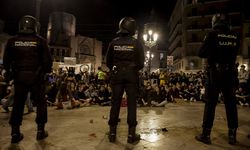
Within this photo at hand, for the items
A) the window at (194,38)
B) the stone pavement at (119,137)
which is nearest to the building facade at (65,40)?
the window at (194,38)

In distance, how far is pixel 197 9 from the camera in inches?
1646

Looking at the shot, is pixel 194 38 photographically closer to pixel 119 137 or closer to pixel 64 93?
pixel 64 93

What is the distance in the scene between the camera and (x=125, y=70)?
13.0 feet

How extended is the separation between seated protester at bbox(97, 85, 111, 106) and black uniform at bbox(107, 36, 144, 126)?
554 cm

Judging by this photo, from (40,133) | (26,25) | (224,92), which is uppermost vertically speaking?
(26,25)

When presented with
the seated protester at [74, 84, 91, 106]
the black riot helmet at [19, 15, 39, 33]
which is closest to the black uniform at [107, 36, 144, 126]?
the black riot helmet at [19, 15, 39, 33]

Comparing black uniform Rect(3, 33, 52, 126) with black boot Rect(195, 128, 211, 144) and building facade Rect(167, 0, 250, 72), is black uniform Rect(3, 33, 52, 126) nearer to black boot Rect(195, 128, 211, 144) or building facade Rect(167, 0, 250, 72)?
black boot Rect(195, 128, 211, 144)

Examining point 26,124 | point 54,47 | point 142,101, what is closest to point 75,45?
point 54,47

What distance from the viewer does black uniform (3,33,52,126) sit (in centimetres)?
378

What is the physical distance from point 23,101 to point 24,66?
1.97ft

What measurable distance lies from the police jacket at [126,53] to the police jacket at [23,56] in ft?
4.04

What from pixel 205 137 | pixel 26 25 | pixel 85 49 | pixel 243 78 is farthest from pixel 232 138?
pixel 85 49

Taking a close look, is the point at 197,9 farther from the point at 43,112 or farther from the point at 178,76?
the point at 43,112

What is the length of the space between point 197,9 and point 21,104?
4270 cm
